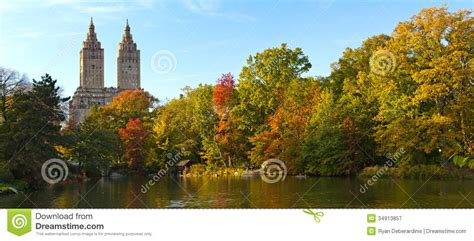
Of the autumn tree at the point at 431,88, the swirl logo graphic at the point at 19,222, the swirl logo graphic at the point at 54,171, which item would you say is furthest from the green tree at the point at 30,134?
the autumn tree at the point at 431,88

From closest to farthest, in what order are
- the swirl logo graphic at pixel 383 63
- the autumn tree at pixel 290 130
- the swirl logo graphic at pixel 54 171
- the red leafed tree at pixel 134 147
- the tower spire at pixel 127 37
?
the swirl logo graphic at pixel 54 171, the swirl logo graphic at pixel 383 63, the autumn tree at pixel 290 130, the red leafed tree at pixel 134 147, the tower spire at pixel 127 37

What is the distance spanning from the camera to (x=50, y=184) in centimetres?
3397

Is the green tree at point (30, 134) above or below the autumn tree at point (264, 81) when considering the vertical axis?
below

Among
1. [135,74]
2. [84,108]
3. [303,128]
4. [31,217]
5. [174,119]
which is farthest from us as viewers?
[135,74]

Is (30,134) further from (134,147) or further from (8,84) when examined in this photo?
(134,147)

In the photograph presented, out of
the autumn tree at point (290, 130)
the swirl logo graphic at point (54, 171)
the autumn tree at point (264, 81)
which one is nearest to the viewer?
the swirl logo graphic at point (54, 171)

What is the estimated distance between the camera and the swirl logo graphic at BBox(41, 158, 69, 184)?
3122cm

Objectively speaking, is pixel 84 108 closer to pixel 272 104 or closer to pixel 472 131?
pixel 272 104

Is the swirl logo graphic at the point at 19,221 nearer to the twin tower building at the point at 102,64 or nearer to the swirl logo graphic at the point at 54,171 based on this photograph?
the swirl logo graphic at the point at 54,171

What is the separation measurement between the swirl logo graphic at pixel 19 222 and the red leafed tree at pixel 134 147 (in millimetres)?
43076

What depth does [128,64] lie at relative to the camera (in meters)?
151

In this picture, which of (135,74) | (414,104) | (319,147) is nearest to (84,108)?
(135,74)

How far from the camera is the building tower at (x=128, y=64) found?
482 feet

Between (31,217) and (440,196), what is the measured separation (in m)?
15.9
